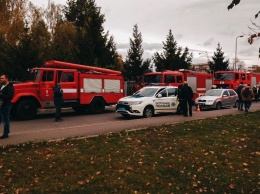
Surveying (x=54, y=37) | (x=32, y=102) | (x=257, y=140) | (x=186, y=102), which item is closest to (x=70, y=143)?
(x=257, y=140)

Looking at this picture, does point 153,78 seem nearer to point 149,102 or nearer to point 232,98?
point 232,98

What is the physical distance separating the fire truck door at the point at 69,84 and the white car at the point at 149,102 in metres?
3.03

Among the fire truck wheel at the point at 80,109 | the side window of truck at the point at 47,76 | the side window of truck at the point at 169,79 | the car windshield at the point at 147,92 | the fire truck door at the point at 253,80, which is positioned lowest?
the fire truck wheel at the point at 80,109

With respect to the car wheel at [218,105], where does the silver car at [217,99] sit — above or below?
above

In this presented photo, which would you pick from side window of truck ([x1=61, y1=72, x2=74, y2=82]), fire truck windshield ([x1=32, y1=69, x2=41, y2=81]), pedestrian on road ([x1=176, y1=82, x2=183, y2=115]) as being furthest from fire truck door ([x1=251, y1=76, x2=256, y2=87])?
fire truck windshield ([x1=32, y1=69, x2=41, y2=81])

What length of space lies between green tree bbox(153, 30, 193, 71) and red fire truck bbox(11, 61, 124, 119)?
17.9m

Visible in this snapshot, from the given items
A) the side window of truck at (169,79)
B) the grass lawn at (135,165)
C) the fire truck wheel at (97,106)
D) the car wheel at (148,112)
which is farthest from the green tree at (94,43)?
the grass lawn at (135,165)

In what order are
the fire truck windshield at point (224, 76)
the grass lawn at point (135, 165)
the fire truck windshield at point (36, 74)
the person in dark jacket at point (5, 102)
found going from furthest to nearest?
1. the fire truck windshield at point (224, 76)
2. the fire truck windshield at point (36, 74)
3. the person in dark jacket at point (5, 102)
4. the grass lawn at point (135, 165)

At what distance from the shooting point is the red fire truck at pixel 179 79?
23.4m

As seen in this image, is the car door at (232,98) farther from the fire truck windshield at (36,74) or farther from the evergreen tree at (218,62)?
the evergreen tree at (218,62)

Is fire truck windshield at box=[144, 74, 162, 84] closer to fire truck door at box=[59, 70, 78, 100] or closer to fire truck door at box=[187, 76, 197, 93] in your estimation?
fire truck door at box=[187, 76, 197, 93]

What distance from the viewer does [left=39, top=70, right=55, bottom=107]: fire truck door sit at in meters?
16.4

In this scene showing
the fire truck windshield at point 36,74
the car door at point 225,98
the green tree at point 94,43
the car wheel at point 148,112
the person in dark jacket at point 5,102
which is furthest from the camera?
the green tree at point 94,43

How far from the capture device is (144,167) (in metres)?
7.13
